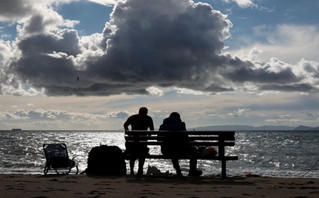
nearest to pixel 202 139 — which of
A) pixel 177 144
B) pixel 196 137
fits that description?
pixel 196 137

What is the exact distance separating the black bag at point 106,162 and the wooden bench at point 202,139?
306mm

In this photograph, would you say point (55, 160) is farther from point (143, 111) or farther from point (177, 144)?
point (177, 144)

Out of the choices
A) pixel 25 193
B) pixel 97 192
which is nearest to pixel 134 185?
pixel 97 192

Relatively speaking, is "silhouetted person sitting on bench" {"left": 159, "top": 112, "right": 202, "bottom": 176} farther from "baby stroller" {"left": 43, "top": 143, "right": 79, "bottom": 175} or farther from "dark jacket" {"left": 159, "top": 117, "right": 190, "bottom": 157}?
"baby stroller" {"left": 43, "top": 143, "right": 79, "bottom": 175}

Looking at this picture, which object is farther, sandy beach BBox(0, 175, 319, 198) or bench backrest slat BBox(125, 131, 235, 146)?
bench backrest slat BBox(125, 131, 235, 146)

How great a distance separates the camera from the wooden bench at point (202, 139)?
35.0 feet

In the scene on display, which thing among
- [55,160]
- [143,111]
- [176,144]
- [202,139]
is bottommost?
[55,160]

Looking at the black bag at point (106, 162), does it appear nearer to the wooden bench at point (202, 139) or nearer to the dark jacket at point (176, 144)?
the wooden bench at point (202, 139)

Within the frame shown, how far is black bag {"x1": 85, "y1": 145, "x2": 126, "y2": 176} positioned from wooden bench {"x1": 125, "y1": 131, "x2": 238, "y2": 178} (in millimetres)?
306

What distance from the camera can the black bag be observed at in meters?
11.4

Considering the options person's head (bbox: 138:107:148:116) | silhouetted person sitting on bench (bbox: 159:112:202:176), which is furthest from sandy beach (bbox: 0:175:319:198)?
person's head (bbox: 138:107:148:116)

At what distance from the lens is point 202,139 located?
10891 mm

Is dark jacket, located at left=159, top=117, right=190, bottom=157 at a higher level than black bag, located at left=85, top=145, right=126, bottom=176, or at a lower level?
higher

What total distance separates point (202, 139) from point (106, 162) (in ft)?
8.81
